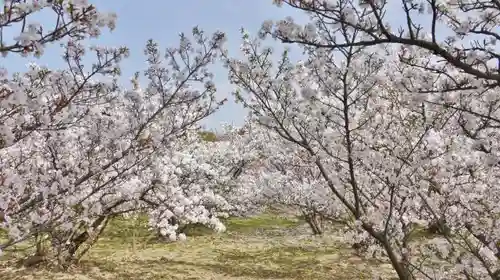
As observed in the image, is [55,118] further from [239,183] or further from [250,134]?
[250,134]

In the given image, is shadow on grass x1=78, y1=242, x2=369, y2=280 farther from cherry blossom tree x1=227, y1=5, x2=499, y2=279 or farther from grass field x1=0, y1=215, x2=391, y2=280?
cherry blossom tree x1=227, y1=5, x2=499, y2=279

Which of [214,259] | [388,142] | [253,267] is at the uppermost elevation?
[388,142]

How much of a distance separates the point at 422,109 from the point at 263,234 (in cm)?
1845

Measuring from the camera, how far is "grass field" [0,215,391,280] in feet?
44.1

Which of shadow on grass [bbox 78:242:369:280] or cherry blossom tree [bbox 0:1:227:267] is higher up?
cherry blossom tree [bbox 0:1:227:267]

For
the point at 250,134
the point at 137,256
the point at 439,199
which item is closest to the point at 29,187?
the point at 439,199

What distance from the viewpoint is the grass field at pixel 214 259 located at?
44.1 feet

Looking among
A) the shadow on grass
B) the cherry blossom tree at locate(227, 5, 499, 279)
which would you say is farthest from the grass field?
the cherry blossom tree at locate(227, 5, 499, 279)

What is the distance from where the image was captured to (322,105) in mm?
6992

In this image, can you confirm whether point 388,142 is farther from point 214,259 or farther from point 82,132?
point 214,259

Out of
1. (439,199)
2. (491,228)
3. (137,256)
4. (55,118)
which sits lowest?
(137,256)

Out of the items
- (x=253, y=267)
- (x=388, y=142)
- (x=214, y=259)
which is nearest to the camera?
(x=388, y=142)

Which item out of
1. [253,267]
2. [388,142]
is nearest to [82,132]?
[388,142]

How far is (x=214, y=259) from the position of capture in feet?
54.2
